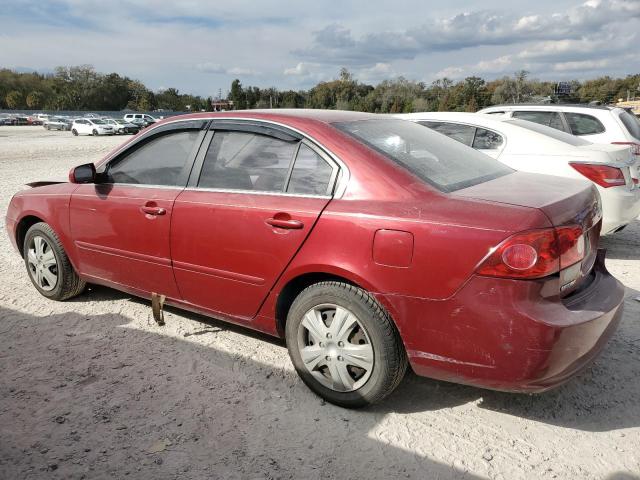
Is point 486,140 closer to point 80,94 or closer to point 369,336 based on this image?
point 369,336

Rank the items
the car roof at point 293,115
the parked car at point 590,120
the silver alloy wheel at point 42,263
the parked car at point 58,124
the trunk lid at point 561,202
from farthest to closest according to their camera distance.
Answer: the parked car at point 58,124 → the parked car at point 590,120 → the silver alloy wheel at point 42,263 → the car roof at point 293,115 → the trunk lid at point 561,202

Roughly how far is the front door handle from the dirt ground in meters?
0.96

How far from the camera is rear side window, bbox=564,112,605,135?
25.8 feet

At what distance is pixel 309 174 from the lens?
307cm

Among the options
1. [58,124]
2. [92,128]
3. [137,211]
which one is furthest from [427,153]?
[58,124]

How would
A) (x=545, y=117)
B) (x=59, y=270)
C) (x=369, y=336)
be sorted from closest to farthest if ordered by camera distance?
1. (x=369, y=336)
2. (x=59, y=270)
3. (x=545, y=117)

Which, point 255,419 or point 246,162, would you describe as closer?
point 255,419

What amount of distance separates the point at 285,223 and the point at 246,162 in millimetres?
628

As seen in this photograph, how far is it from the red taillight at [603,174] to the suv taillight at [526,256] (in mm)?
3515

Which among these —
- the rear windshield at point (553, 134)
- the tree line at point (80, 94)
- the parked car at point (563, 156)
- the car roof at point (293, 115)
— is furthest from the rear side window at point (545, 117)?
the tree line at point (80, 94)

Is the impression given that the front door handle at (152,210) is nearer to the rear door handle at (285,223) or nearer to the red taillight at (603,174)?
the rear door handle at (285,223)

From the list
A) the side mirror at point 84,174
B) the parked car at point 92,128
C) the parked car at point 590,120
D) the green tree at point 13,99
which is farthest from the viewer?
the green tree at point 13,99

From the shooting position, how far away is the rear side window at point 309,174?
117 inches

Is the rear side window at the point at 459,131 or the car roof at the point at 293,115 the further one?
the rear side window at the point at 459,131
